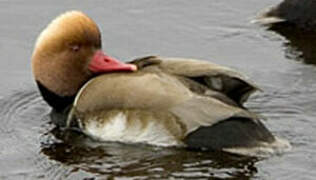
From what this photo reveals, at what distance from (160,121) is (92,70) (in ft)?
2.32

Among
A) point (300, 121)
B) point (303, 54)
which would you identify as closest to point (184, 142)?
point (300, 121)

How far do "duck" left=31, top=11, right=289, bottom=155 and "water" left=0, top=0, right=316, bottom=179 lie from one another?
88 millimetres

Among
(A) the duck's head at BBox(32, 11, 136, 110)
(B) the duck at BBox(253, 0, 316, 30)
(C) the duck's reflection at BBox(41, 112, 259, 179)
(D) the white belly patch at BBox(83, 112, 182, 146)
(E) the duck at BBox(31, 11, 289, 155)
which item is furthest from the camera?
(B) the duck at BBox(253, 0, 316, 30)

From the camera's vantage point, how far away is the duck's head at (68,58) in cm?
655

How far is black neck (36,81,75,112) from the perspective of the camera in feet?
21.6

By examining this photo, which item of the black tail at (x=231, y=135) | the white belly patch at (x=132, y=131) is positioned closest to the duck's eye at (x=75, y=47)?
the white belly patch at (x=132, y=131)

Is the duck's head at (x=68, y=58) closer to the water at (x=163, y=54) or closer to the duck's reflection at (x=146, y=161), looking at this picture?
the water at (x=163, y=54)

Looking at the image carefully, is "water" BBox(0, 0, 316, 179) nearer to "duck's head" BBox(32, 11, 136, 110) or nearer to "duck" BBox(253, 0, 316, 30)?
"duck" BBox(253, 0, 316, 30)

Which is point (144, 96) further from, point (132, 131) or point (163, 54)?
point (163, 54)

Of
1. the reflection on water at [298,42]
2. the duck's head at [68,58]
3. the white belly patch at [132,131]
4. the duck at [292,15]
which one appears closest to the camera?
the white belly patch at [132,131]

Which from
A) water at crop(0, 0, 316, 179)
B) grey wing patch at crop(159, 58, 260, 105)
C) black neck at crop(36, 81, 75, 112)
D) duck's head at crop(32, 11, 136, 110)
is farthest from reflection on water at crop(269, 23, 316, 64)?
black neck at crop(36, 81, 75, 112)

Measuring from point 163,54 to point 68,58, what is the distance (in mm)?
1549

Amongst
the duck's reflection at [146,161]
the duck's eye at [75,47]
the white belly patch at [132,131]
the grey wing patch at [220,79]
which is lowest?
the duck's reflection at [146,161]

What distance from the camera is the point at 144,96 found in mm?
6102
